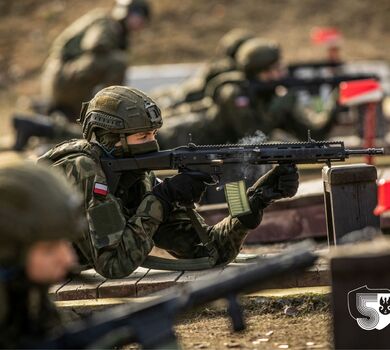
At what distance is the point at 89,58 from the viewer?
1791 centimetres


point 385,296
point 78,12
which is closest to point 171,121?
point 385,296

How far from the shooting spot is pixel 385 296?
5.34 meters

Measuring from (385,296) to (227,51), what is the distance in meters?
11.8

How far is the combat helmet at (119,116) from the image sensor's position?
6617 mm

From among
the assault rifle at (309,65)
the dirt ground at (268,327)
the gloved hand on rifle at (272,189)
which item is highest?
the assault rifle at (309,65)

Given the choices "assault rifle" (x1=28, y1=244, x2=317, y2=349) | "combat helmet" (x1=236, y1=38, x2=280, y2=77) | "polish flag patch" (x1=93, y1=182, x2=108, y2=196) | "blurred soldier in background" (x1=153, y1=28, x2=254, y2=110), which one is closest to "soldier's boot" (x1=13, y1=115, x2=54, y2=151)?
"blurred soldier in background" (x1=153, y1=28, x2=254, y2=110)

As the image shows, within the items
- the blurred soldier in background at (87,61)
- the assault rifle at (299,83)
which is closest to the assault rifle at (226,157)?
the assault rifle at (299,83)

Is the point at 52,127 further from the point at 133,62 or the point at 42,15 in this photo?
the point at 42,15

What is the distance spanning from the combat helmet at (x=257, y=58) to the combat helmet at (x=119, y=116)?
8.93 m

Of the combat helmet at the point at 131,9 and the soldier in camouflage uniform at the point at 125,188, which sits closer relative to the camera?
the soldier in camouflage uniform at the point at 125,188

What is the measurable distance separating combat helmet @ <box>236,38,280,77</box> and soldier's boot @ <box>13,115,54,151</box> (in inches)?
112

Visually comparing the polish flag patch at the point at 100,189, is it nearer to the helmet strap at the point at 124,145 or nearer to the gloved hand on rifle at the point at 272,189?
the helmet strap at the point at 124,145

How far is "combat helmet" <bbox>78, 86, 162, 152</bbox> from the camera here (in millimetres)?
6617

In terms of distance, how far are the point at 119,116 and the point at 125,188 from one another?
489mm
